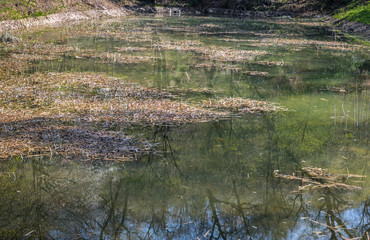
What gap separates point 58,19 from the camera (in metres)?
29.6

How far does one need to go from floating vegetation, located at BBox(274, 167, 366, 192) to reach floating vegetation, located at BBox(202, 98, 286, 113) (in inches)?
122

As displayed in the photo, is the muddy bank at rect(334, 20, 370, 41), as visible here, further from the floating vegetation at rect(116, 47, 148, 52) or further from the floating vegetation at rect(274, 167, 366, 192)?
the floating vegetation at rect(274, 167, 366, 192)

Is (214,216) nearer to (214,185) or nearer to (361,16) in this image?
A: (214,185)

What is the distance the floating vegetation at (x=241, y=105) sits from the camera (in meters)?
8.96

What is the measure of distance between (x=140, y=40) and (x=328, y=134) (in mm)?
14267

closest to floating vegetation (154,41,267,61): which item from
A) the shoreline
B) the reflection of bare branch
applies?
the shoreline

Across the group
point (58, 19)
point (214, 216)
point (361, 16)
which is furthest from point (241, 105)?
point (58, 19)

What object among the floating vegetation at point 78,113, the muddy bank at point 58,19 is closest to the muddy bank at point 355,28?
the floating vegetation at point 78,113

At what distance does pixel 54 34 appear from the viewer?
2180 cm

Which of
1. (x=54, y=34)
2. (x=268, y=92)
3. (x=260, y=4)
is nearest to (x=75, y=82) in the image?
(x=268, y=92)

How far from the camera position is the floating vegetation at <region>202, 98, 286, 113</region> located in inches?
353

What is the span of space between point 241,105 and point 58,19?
80.1ft

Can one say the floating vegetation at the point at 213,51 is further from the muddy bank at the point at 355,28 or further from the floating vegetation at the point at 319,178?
the floating vegetation at the point at 319,178

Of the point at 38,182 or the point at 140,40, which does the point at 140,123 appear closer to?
the point at 38,182
